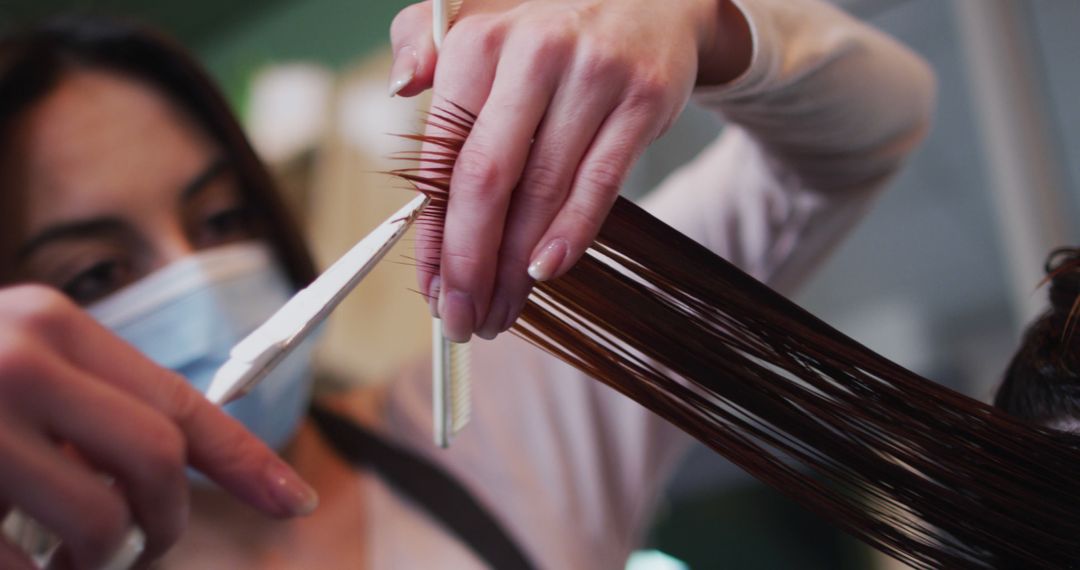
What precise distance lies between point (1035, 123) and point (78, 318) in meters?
1.23

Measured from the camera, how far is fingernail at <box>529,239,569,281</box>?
0.36m

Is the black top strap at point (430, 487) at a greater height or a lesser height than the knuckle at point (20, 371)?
lesser

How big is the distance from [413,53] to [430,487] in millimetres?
494

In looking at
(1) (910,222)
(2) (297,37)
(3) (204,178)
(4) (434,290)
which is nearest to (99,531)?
(4) (434,290)

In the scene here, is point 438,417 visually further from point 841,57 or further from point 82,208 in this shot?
point 82,208

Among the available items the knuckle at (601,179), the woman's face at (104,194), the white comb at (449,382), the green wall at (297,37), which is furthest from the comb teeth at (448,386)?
the green wall at (297,37)

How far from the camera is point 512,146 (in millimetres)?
359

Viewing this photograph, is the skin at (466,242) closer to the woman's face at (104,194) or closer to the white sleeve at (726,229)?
the white sleeve at (726,229)

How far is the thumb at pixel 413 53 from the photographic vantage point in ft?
1.30

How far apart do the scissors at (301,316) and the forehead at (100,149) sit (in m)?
0.49

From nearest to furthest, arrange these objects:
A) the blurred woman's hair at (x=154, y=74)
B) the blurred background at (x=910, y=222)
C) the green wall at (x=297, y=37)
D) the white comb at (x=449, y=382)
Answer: the white comb at (x=449, y=382), the blurred woman's hair at (x=154, y=74), the blurred background at (x=910, y=222), the green wall at (x=297, y=37)

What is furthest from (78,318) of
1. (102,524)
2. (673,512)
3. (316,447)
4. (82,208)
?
(673,512)

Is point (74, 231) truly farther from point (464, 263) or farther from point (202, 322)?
point (464, 263)

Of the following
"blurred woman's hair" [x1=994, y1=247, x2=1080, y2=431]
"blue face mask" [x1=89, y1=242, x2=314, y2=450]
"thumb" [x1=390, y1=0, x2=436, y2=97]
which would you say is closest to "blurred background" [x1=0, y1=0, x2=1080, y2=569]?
"blue face mask" [x1=89, y1=242, x2=314, y2=450]
